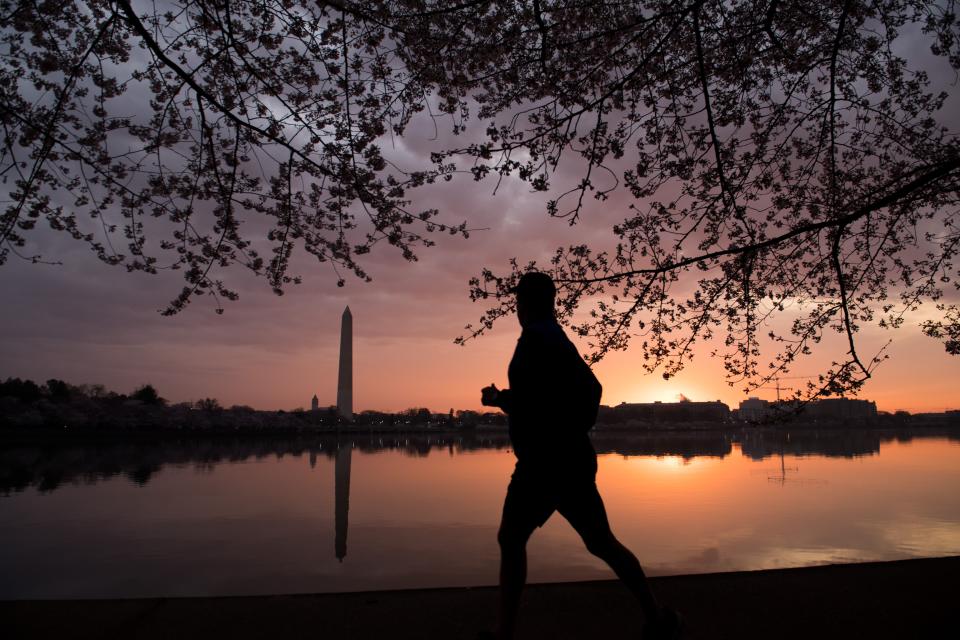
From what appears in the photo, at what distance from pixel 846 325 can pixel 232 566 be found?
9.51 m

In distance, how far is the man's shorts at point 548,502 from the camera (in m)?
2.71

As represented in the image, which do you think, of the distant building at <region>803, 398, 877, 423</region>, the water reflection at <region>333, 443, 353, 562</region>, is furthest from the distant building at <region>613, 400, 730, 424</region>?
the water reflection at <region>333, 443, 353, 562</region>

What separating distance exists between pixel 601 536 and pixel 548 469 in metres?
0.44

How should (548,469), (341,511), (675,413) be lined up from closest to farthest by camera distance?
(548,469) < (341,511) < (675,413)

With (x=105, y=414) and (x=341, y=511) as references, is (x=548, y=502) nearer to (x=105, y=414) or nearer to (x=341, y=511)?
(x=341, y=511)

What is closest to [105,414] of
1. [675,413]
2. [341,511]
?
[341,511]

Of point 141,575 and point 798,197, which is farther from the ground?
point 798,197

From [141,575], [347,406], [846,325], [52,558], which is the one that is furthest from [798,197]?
[347,406]

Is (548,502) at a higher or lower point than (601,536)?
higher

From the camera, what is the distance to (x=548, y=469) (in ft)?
8.88

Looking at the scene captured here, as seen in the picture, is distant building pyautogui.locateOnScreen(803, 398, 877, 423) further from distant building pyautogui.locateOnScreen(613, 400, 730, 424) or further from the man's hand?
the man's hand

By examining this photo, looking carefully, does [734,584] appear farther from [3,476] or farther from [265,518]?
[3,476]

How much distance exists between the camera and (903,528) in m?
12.2

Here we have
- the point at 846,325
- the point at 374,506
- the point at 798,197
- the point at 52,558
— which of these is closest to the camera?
the point at 846,325
